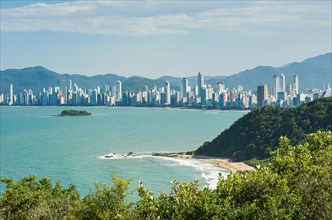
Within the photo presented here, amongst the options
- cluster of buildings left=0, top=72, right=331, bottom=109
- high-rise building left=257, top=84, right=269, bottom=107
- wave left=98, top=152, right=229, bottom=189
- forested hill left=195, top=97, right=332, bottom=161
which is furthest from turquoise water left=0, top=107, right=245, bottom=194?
cluster of buildings left=0, top=72, right=331, bottom=109

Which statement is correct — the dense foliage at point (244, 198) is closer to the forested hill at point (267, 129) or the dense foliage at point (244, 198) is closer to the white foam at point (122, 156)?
the forested hill at point (267, 129)

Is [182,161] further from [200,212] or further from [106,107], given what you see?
[106,107]

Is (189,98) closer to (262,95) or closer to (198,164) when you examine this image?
(262,95)

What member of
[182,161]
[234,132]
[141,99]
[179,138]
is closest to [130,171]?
[182,161]

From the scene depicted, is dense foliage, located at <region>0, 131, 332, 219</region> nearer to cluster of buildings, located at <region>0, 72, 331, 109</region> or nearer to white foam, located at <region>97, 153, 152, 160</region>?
white foam, located at <region>97, 153, 152, 160</region>

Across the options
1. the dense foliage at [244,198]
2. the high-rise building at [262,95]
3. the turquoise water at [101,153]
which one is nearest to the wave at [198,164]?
the turquoise water at [101,153]

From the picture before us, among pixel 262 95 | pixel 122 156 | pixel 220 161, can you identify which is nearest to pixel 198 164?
pixel 220 161
